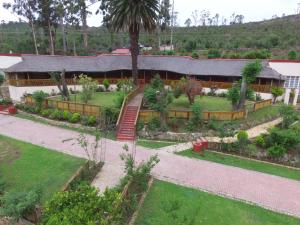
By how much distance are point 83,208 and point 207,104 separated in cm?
2092

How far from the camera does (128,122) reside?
23281mm

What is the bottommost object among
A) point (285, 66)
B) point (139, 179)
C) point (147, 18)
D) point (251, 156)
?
point (251, 156)

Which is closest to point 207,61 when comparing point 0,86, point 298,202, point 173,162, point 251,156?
point 251,156

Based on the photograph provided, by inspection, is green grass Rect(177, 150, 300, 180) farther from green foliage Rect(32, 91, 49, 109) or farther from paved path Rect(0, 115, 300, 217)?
green foliage Rect(32, 91, 49, 109)

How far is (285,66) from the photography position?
31.1 m

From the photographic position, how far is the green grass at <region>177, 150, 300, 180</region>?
17.4 metres

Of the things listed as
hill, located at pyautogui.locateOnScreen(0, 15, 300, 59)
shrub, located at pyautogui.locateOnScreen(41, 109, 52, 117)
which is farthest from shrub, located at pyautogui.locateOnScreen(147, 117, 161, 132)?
hill, located at pyautogui.locateOnScreen(0, 15, 300, 59)

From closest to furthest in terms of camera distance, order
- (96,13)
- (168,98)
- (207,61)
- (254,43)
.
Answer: (168,98) → (207,61) → (96,13) → (254,43)

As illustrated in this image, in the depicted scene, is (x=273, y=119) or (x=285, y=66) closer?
(x=273, y=119)

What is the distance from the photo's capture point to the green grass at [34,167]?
47.7 ft

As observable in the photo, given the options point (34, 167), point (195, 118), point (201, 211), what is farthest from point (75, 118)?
point (201, 211)

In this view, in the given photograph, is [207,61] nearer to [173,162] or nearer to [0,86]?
[173,162]

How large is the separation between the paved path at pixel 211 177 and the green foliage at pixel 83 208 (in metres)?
5.22

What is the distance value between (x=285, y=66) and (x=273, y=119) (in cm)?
917
